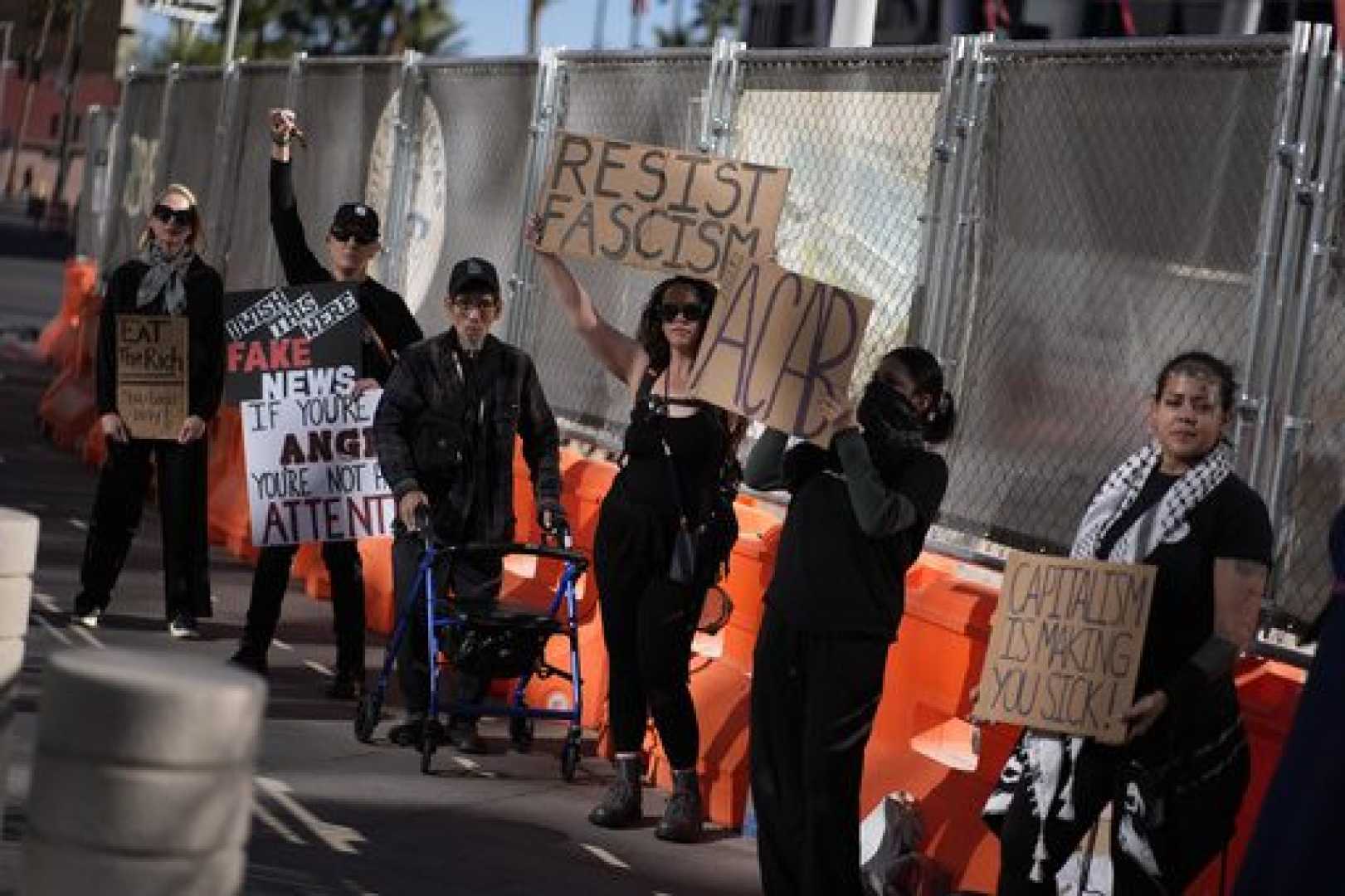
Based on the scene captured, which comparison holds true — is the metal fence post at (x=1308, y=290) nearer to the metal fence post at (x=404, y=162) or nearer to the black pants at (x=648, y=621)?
the black pants at (x=648, y=621)

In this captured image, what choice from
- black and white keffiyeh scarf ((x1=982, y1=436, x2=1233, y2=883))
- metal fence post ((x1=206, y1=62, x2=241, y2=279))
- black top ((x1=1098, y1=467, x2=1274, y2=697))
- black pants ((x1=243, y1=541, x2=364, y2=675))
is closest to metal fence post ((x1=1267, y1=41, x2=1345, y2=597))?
black and white keffiyeh scarf ((x1=982, y1=436, x2=1233, y2=883))

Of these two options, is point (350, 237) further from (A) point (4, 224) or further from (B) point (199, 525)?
(A) point (4, 224)

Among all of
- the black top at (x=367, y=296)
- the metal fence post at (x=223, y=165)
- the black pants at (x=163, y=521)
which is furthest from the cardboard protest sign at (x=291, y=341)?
the metal fence post at (x=223, y=165)

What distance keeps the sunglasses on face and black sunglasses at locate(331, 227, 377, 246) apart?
1.23 m

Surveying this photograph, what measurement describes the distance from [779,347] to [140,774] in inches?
158

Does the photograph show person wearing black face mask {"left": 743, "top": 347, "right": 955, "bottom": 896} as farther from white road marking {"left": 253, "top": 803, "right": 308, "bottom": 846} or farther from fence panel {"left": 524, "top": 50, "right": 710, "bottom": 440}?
fence panel {"left": 524, "top": 50, "right": 710, "bottom": 440}

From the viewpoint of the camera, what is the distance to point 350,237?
13531 mm

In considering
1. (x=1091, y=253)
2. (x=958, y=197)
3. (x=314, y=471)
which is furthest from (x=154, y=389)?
(x=1091, y=253)

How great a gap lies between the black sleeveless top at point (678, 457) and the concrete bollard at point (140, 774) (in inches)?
202

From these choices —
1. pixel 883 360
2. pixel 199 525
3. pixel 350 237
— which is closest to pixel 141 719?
pixel 883 360

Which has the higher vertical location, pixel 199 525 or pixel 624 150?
pixel 624 150

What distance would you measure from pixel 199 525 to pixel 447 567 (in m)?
2.54

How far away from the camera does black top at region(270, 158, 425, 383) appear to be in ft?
44.9

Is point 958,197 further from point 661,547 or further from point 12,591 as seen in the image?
point 12,591
